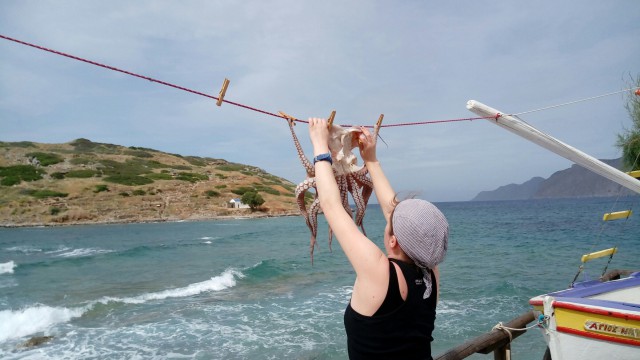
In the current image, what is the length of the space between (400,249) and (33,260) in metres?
34.5

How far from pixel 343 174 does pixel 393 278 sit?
1271 millimetres

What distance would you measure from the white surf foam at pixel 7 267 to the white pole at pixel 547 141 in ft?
96.1

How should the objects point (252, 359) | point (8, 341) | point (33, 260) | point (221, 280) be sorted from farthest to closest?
point (33, 260) → point (221, 280) → point (8, 341) → point (252, 359)

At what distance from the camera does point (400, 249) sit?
2.02m

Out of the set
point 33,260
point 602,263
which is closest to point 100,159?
point 33,260

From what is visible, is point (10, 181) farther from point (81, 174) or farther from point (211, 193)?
point (211, 193)

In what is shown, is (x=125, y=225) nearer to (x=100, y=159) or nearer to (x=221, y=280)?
(x=100, y=159)

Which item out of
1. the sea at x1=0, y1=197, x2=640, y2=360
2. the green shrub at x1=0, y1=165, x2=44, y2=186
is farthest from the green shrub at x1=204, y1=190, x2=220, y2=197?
the sea at x1=0, y1=197, x2=640, y2=360

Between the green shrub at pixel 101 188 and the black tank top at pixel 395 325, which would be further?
the green shrub at pixel 101 188

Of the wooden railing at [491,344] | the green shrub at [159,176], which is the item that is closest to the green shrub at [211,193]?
the green shrub at [159,176]

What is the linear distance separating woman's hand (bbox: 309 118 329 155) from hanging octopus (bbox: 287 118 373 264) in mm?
448

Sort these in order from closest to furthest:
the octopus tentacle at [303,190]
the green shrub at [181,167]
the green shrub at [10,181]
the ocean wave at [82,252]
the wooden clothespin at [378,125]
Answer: the octopus tentacle at [303,190]
the wooden clothespin at [378,125]
the ocean wave at [82,252]
the green shrub at [10,181]
the green shrub at [181,167]

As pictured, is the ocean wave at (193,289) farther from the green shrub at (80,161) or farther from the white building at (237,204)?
the green shrub at (80,161)

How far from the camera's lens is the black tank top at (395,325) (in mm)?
1829
